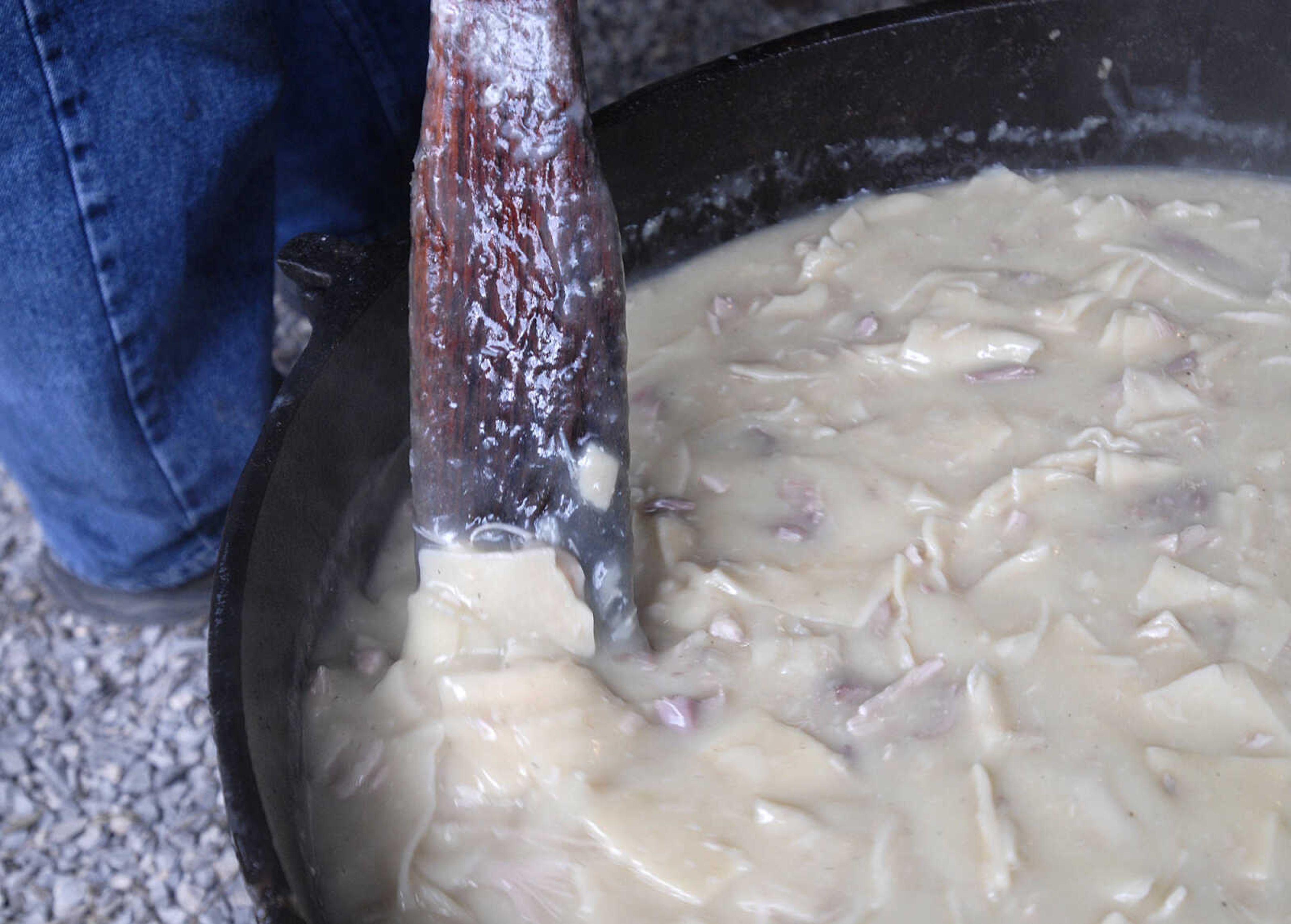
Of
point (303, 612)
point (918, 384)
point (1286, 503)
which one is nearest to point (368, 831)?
point (303, 612)

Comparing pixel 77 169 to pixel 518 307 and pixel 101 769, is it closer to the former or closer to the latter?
pixel 518 307

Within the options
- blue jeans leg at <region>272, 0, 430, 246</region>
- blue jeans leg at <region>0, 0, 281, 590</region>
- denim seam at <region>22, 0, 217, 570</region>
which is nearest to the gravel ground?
blue jeans leg at <region>0, 0, 281, 590</region>

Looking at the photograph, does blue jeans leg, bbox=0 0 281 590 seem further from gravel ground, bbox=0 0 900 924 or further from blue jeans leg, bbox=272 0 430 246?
blue jeans leg, bbox=272 0 430 246

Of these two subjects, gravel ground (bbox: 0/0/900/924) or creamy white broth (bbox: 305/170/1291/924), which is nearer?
creamy white broth (bbox: 305/170/1291/924)

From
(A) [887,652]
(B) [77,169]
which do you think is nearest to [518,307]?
(A) [887,652]

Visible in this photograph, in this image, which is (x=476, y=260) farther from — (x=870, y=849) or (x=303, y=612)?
(x=870, y=849)

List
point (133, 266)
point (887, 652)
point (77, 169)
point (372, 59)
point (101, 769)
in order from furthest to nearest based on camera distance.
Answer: point (372, 59)
point (101, 769)
point (133, 266)
point (77, 169)
point (887, 652)

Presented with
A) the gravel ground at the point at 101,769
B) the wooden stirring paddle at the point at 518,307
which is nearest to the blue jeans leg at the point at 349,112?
the gravel ground at the point at 101,769
